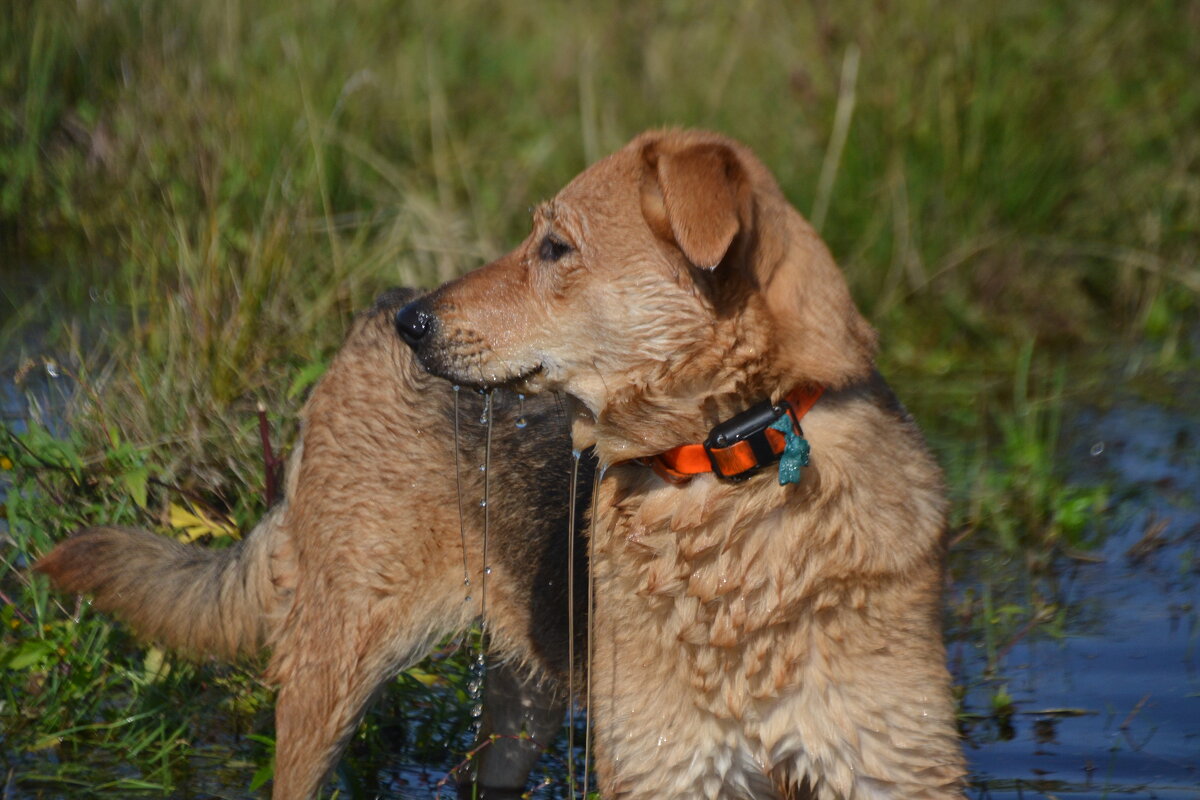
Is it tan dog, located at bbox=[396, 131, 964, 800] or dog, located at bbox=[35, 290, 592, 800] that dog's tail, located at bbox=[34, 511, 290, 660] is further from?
tan dog, located at bbox=[396, 131, 964, 800]

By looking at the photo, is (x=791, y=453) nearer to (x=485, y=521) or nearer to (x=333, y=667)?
(x=485, y=521)

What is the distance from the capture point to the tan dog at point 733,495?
Answer: 10.4ft

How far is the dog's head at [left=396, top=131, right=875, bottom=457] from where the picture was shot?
10.4 ft

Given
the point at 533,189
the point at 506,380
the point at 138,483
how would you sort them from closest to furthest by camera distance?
the point at 506,380 → the point at 138,483 → the point at 533,189

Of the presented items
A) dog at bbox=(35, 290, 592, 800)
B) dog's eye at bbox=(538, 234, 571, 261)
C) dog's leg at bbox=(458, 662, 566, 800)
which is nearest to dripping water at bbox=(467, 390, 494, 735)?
dog at bbox=(35, 290, 592, 800)

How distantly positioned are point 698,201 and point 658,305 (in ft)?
0.91

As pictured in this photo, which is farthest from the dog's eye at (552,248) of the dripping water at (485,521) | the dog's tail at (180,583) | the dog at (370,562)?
the dog's tail at (180,583)

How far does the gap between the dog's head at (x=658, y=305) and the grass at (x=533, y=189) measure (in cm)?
175

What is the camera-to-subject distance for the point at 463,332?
3404 mm

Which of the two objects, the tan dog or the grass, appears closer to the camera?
the tan dog

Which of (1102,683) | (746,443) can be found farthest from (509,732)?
(1102,683)

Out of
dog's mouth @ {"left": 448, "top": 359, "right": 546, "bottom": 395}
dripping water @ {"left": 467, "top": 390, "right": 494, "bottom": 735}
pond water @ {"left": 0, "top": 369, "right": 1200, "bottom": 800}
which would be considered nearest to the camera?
dog's mouth @ {"left": 448, "top": 359, "right": 546, "bottom": 395}

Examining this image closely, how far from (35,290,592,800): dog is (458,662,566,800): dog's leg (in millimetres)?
382

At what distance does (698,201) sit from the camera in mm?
3078
